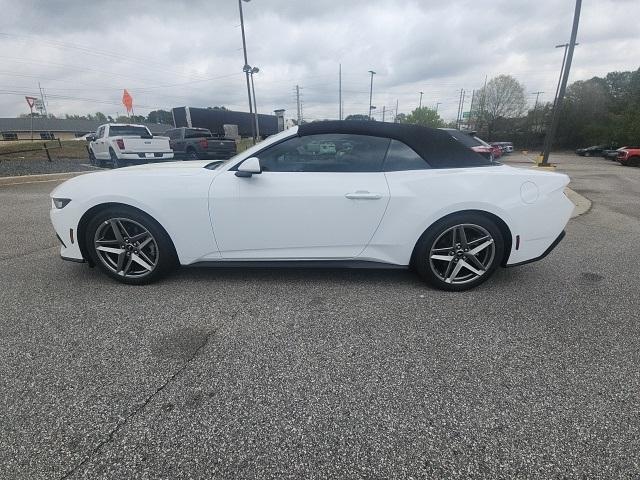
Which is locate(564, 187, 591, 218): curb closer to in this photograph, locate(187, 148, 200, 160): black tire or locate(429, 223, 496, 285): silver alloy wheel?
locate(429, 223, 496, 285): silver alloy wheel

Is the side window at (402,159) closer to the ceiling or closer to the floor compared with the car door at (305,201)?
closer to the ceiling

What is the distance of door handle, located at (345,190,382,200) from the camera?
112 inches

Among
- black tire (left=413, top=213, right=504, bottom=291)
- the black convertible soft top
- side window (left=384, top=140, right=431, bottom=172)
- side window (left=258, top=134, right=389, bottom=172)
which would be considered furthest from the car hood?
black tire (left=413, top=213, right=504, bottom=291)

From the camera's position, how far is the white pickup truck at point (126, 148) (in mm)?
11336

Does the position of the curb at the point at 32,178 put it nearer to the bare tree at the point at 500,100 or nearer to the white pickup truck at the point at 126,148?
the white pickup truck at the point at 126,148

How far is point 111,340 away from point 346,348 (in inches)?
64.7

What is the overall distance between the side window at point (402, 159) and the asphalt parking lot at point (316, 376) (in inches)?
43.1

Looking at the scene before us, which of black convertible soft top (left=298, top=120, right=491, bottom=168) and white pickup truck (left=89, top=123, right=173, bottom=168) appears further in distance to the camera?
white pickup truck (left=89, top=123, right=173, bottom=168)

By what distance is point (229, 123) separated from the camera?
37.7 meters

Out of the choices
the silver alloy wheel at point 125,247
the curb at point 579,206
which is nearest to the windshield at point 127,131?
the silver alloy wheel at point 125,247

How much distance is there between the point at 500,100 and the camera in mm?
55188

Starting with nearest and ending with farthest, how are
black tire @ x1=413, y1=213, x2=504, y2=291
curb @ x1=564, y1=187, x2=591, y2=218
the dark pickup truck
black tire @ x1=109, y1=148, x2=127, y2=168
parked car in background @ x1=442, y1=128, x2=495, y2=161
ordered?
black tire @ x1=413, y1=213, x2=504, y2=291 → curb @ x1=564, y1=187, x2=591, y2=218 → parked car in background @ x1=442, y1=128, x2=495, y2=161 → black tire @ x1=109, y1=148, x2=127, y2=168 → the dark pickup truck

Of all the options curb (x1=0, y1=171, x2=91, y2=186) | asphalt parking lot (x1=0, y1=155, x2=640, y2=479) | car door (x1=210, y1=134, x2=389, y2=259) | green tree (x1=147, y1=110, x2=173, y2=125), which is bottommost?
asphalt parking lot (x1=0, y1=155, x2=640, y2=479)

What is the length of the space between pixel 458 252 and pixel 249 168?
76.9 inches
